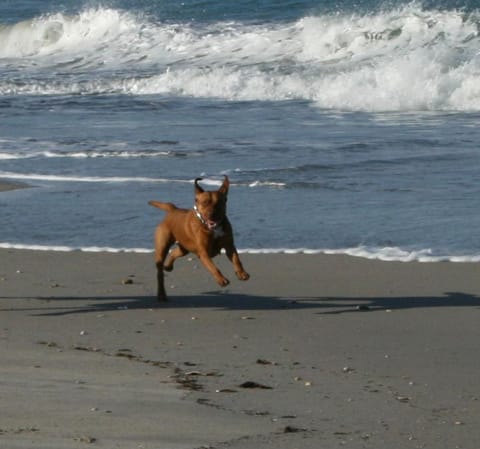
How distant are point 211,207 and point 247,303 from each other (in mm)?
685

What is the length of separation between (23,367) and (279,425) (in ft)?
4.77

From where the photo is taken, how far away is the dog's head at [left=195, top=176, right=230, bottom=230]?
784 cm

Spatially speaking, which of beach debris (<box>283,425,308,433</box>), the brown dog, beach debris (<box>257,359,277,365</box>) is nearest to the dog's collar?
the brown dog

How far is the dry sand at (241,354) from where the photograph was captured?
5355mm

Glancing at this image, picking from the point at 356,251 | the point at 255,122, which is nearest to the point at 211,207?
the point at 356,251

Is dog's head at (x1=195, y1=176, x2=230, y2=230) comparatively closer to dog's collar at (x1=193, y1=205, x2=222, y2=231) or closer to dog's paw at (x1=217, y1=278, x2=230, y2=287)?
dog's collar at (x1=193, y1=205, x2=222, y2=231)

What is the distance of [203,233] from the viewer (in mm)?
7949

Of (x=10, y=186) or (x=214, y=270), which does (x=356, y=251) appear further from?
(x=10, y=186)

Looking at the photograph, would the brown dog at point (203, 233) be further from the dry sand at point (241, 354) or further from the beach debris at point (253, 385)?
the beach debris at point (253, 385)

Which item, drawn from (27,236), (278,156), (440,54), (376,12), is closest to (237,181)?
(278,156)

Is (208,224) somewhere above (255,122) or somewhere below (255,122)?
above

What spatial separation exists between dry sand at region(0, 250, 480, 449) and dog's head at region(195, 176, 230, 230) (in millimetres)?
515

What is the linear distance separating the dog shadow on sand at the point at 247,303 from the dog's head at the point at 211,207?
0.51m

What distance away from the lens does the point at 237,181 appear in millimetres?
12461
